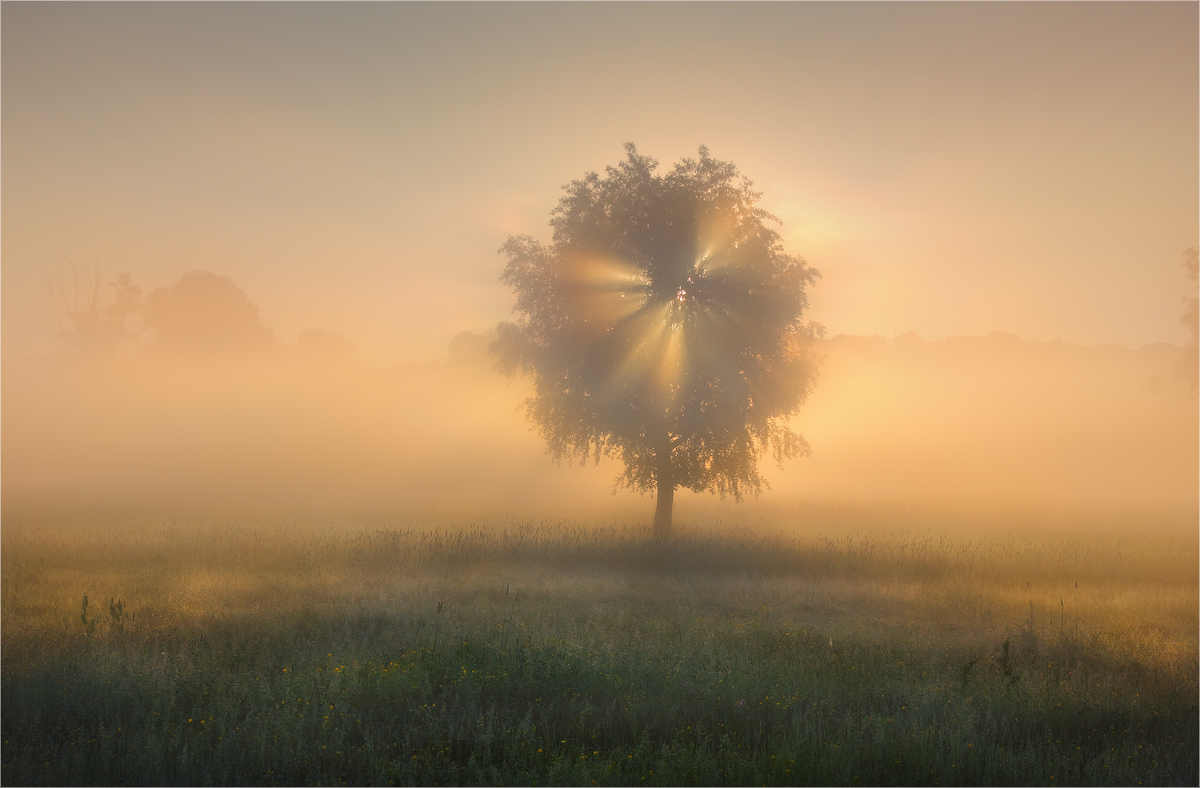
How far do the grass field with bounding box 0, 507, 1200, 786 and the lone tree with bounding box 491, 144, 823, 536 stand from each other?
454 centimetres

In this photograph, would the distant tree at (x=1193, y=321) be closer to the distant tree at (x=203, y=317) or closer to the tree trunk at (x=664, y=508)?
the tree trunk at (x=664, y=508)

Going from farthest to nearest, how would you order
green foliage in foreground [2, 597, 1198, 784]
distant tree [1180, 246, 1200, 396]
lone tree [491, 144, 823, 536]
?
distant tree [1180, 246, 1200, 396] → lone tree [491, 144, 823, 536] → green foliage in foreground [2, 597, 1198, 784]

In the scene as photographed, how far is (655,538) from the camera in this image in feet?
62.1

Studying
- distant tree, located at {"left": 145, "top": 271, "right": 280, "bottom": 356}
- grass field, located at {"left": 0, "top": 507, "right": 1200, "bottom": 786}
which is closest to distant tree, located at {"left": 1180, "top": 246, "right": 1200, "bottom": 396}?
grass field, located at {"left": 0, "top": 507, "right": 1200, "bottom": 786}

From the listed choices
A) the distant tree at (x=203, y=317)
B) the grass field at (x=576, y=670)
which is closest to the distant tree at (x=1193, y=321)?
the grass field at (x=576, y=670)

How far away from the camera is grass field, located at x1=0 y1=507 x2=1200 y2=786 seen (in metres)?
6.08

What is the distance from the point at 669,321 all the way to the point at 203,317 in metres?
79.4

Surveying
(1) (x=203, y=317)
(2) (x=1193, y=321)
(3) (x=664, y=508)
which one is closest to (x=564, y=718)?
(3) (x=664, y=508)

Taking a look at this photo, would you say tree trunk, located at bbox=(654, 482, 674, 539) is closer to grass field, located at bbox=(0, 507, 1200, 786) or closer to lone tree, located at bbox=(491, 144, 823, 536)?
lone tree, located at bbox=(491, 144, 823, 536)

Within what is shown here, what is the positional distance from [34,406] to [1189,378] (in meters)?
83.7

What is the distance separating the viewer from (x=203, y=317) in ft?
269

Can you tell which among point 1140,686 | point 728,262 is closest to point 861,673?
point 1140,686

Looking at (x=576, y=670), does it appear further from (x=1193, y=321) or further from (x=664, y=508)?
(x=1193, y=321)

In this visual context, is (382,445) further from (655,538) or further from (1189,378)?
(1189,378)
